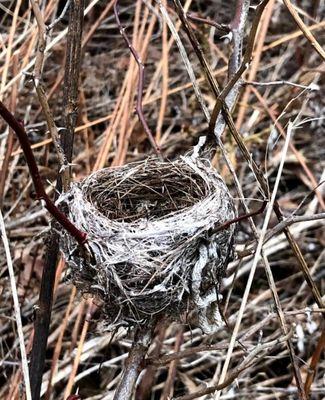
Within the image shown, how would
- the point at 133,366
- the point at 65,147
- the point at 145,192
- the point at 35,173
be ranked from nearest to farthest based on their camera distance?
the point at 35,173 → the point at 133,366 → the point at 65,147 → the point at 145,192

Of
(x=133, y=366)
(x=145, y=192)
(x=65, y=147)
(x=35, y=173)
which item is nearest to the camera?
(x=35, y=173)

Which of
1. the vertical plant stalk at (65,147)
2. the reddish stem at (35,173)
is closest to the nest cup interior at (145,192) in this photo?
the vertical plant stalk at (65,147)

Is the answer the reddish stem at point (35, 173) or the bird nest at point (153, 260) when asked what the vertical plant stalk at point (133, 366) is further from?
the reddish stem at point (35, 173)

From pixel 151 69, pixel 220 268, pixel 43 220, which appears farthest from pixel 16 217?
pixel 220 268

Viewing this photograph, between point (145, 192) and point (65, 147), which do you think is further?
point (145, 192)

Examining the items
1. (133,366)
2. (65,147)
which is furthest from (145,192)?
(133,366)

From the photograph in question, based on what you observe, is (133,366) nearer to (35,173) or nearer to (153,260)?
(153,260)

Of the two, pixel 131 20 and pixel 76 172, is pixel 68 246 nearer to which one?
pixel 76 172
